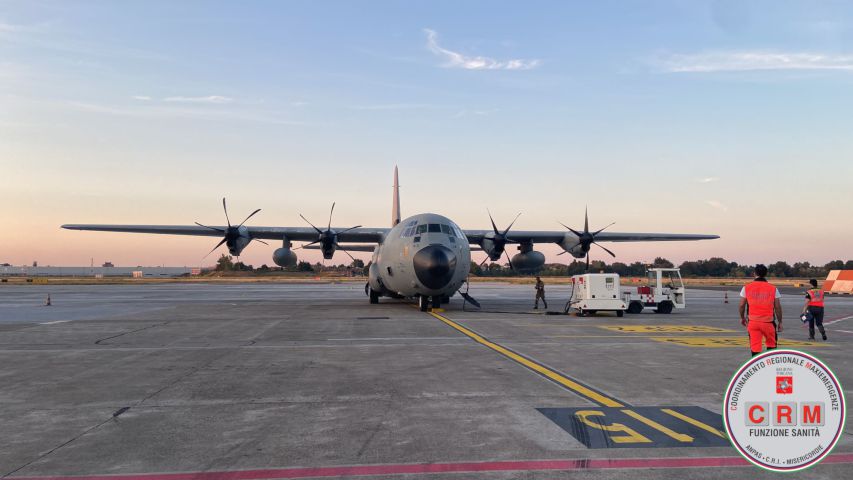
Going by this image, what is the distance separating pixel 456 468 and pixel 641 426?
257 cm

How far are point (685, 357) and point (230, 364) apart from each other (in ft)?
30.1

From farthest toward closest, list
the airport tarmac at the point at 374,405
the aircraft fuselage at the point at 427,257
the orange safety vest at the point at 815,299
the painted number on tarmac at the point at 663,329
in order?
the aircraft fuselage at the point at 427,257
the painted number on tarmac at the point at 663,329
the orange safety vest at the point at 815,299
the airport tarmac at the point at 374,405

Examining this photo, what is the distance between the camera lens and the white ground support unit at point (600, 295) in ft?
74.7

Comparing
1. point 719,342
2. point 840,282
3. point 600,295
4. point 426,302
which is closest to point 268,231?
point 426,302

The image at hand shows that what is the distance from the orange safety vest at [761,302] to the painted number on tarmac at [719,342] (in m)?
5.85

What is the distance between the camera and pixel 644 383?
8.92m

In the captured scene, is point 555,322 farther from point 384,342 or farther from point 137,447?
point 137,447

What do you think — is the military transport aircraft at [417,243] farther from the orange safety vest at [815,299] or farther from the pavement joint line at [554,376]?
the orange safety vest at [815,299]

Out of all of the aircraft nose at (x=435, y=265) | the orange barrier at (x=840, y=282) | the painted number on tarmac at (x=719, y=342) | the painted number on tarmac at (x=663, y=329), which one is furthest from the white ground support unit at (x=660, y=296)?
the orange barrier at (x=840, y=282)

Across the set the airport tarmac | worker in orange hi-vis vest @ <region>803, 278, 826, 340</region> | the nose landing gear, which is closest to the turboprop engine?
the nose landing gear

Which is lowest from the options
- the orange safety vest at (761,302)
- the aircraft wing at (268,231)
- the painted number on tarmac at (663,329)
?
the painted number on tarmac at (663,329)

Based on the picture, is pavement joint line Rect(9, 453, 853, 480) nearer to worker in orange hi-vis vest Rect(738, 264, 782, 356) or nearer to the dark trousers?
worker in orange hi-vis vest Rect(738, 264, 782, 356)

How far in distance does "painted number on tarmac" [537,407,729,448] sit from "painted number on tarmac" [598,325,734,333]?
34.8ft

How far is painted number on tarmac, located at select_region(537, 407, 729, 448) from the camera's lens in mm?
5805
